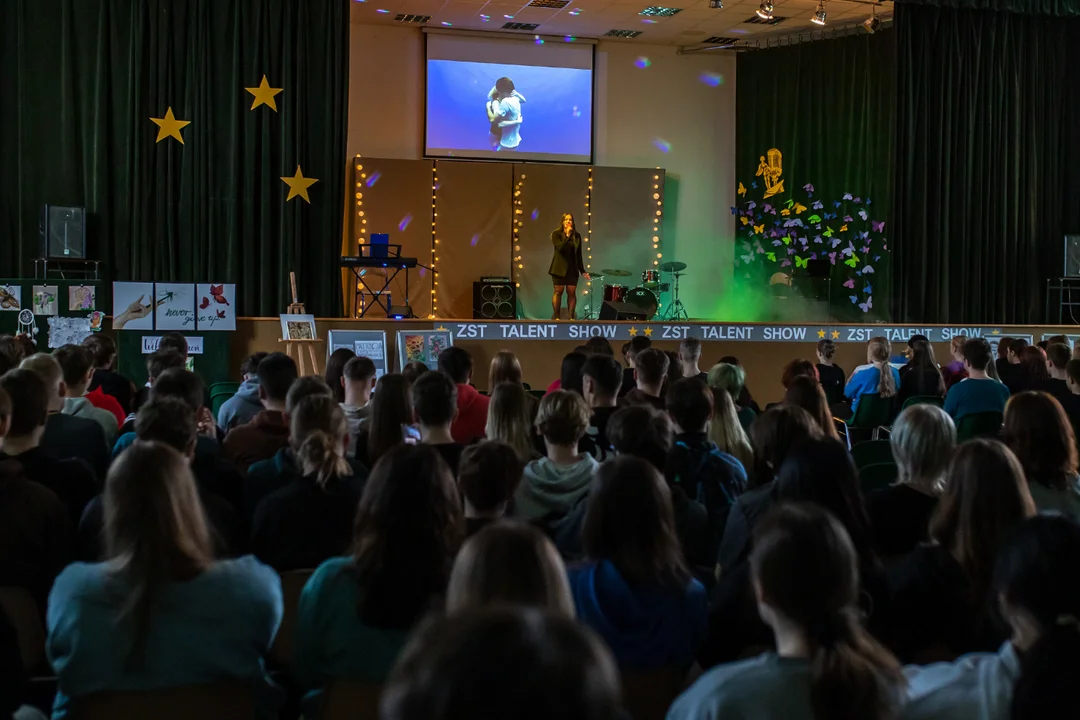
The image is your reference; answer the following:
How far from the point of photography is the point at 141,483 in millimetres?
1983

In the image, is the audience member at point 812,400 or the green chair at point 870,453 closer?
the audience member at point 812,400

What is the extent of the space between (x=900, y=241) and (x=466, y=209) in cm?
578

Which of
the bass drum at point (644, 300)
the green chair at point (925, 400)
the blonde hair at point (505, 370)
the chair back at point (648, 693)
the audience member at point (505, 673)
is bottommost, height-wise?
the chair back at point (648, 693)

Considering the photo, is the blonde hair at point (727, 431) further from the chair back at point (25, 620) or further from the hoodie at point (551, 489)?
the chair back at point (25, 620)

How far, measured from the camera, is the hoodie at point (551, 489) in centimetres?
305

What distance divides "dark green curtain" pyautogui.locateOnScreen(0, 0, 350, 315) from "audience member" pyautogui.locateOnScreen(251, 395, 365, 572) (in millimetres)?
8429

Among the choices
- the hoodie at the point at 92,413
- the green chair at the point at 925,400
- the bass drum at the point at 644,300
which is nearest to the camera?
the hoodie at the point at 92,413

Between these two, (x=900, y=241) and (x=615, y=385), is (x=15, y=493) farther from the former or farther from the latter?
(x=900, y=241)

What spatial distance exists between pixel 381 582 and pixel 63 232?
9.22 meters

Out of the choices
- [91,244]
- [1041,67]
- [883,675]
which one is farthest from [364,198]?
[883,675]

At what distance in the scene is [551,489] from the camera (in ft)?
10.1

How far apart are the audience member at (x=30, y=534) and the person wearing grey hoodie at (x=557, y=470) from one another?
49.0 inches

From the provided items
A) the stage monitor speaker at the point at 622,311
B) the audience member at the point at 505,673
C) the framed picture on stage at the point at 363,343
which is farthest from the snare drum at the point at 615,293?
the audience member at the point at 505,673

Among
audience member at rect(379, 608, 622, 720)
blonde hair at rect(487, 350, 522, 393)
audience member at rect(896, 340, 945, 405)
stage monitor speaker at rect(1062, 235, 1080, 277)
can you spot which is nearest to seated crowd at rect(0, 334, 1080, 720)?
audience member at rect(379, 608, 622, 720)
